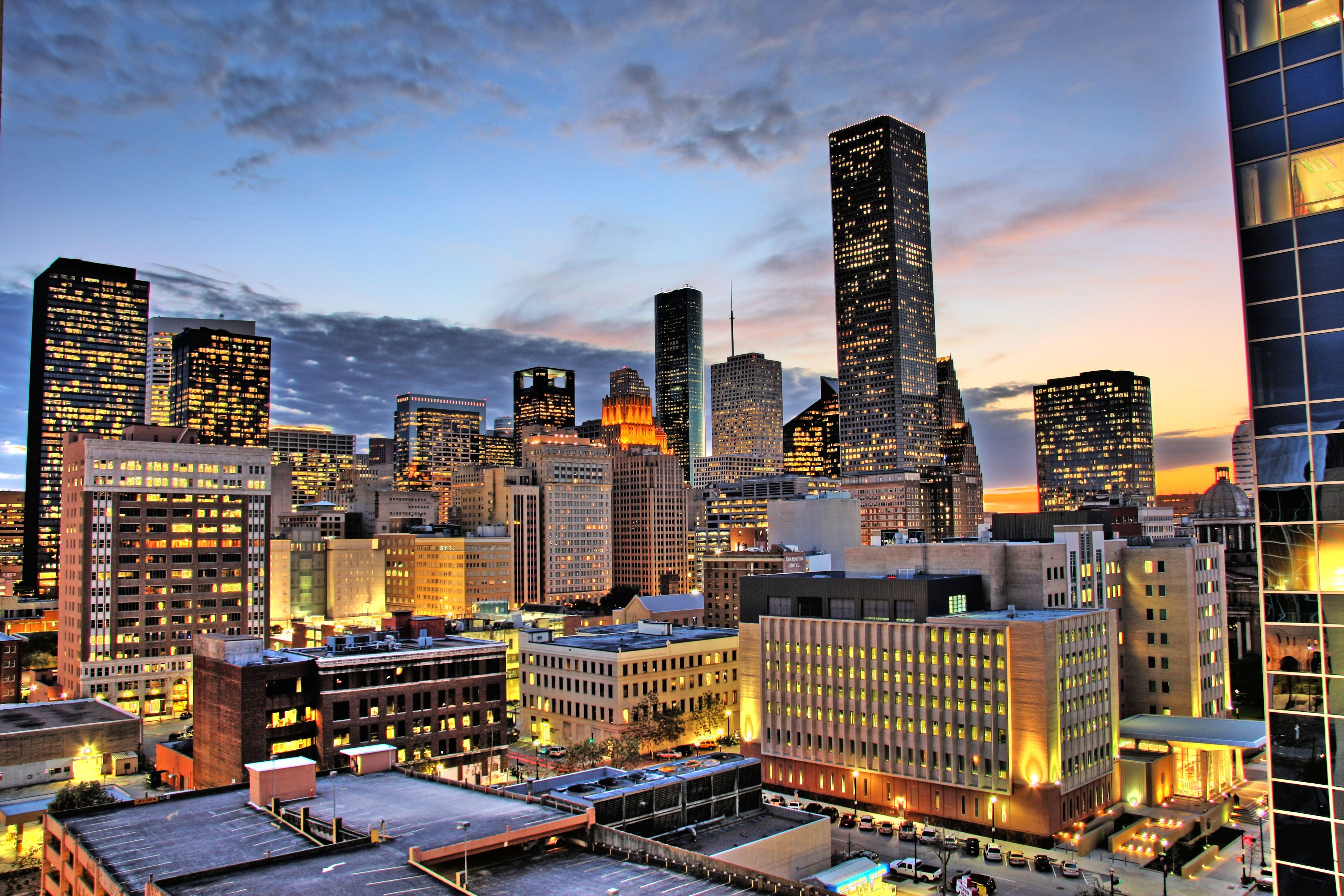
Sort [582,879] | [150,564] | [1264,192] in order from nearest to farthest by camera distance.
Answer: [1264,192], [582,879], [150,564]

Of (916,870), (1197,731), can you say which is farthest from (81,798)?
(1197,731)

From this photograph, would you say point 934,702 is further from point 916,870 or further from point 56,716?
point 56,716

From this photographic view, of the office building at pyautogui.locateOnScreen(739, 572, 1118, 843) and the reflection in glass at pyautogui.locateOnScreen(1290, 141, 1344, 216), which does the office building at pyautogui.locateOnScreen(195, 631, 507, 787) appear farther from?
the reflection in glass at pyautogui.locateOnScreen(1290, 141, 1344, 216)

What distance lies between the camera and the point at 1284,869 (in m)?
31.4

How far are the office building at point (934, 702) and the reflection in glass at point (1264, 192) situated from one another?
2667 inches

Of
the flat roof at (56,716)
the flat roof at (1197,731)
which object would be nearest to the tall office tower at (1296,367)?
the flat roof at (1197,731)

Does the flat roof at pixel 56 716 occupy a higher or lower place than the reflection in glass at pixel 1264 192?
lower

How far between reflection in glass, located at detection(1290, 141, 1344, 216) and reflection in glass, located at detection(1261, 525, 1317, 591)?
10959mm

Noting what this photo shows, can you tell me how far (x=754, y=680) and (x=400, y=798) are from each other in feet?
204

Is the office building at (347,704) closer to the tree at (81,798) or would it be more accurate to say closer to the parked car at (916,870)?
the tree at (81,798)

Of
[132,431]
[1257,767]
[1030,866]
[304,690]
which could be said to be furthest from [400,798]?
[132,431]

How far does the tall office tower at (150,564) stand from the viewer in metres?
175

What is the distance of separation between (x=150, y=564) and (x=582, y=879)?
164 m

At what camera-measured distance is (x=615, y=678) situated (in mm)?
133875
